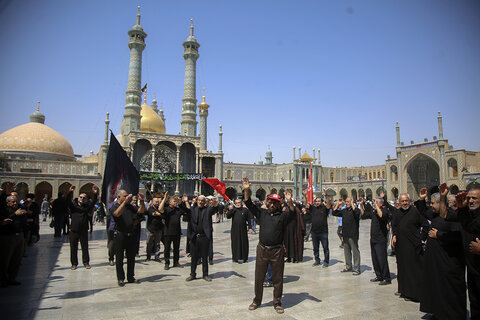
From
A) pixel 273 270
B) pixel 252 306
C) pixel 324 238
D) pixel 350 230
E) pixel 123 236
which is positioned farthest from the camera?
pixel 324 238

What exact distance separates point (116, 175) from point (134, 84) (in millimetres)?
31925

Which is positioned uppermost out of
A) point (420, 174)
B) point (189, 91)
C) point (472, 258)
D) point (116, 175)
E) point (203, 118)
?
point (189, 91)

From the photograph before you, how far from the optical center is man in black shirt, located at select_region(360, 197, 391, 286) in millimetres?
6016

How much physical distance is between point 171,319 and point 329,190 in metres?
54.2

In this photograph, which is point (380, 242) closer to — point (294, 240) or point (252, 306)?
point (294, 240)

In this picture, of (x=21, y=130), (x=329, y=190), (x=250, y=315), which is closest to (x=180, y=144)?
(x=21, y=130)

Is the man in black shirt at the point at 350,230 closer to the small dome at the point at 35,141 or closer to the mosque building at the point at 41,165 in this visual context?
the mosque building at the point at 41,165

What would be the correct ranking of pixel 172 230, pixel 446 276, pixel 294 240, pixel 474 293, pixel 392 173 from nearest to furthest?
pixel 474 293
pixel 446 276
pixel 172 230
pixel 294 240
pixel 392 173

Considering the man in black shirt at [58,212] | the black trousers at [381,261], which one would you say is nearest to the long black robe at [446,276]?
the black trousers at [381,261]

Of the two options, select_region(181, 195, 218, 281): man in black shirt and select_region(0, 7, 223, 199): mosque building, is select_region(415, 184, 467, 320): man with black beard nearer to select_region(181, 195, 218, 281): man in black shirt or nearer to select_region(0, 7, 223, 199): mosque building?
select_region(181, 195, 218, 281): man in black shirt

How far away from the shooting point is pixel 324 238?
24.9 feet

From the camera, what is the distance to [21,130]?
143 ft

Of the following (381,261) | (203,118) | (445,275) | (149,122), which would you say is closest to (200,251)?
(381,261)

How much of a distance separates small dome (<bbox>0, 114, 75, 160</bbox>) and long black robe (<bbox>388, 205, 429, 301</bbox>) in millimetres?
46669
